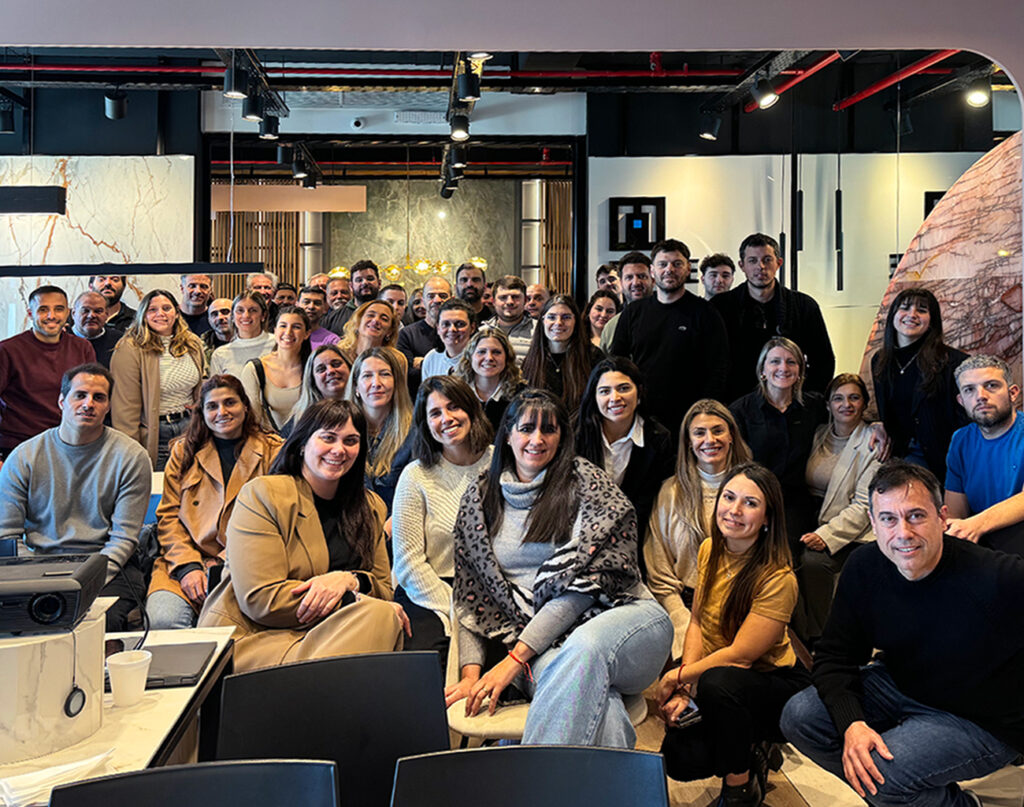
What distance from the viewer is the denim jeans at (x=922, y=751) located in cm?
233

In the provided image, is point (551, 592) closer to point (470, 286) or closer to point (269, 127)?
point (470, 286)

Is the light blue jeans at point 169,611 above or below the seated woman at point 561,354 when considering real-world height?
below

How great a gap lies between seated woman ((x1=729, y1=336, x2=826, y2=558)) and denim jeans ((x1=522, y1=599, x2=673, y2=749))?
1608 mm

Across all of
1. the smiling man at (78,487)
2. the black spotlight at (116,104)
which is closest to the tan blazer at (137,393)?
the smiling man at (78,487)

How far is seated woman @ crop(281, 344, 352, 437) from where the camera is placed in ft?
12.8

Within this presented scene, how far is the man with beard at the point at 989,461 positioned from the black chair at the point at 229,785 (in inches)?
98.8

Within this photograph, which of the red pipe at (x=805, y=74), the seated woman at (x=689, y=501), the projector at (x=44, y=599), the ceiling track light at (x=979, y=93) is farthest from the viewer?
the red pipe at (x=805, y=74)

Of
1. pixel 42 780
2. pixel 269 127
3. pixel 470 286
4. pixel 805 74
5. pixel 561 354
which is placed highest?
pixel 805 74

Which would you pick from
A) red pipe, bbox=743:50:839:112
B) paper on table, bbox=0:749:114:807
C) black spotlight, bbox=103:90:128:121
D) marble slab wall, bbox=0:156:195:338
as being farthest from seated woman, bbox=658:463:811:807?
black spotlight, bbox=103:90:128:121

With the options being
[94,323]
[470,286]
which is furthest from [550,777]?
[470,286]

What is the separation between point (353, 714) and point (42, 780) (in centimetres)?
54

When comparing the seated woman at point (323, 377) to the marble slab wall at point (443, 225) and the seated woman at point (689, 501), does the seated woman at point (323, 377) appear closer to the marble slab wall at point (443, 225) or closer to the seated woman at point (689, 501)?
the seated woman at point (689, 501)

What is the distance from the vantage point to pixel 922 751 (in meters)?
2.34

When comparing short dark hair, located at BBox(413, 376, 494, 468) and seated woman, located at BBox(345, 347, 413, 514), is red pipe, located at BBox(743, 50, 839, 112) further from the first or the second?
short dark hair, located at BBox(413, 376, 494, 468)
